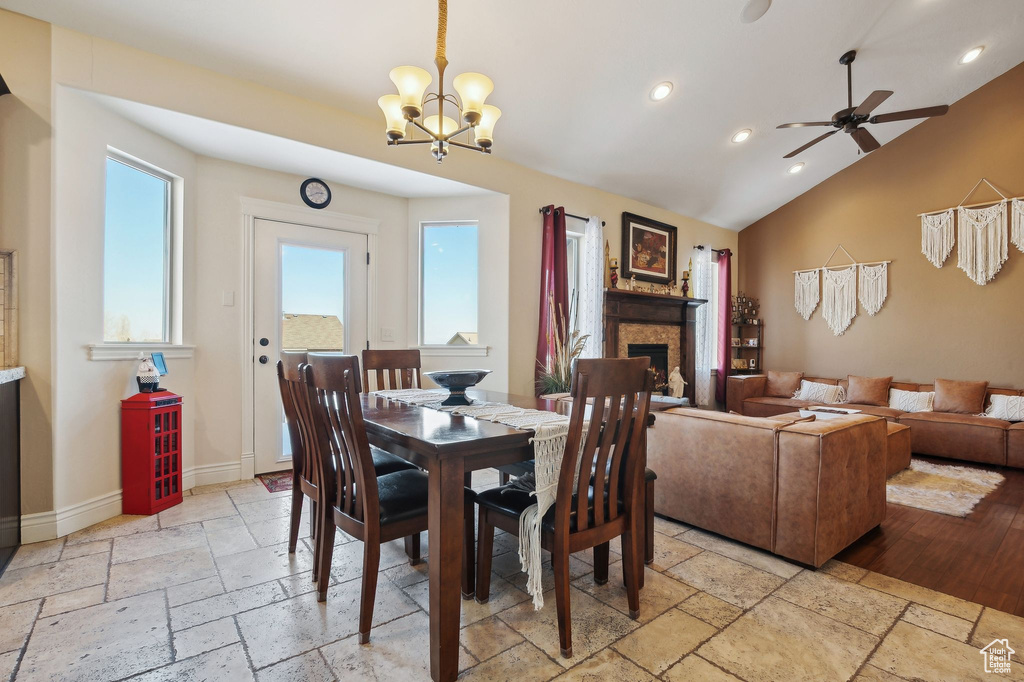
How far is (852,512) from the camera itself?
240 cm

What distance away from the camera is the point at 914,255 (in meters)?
5.52

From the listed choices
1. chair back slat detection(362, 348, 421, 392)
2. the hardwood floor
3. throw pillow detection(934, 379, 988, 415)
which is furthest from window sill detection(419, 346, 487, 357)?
throw pillow detection(934, 379, 988, 415)

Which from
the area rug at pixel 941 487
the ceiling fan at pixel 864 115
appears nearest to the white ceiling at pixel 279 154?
the ceiling fan at pixel 864 115

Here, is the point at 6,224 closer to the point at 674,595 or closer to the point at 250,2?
the point at 250,2

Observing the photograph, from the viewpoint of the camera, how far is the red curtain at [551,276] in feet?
15.0

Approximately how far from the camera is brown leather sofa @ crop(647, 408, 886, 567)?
2182 mm

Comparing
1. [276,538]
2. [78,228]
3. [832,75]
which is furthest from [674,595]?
[832,75]

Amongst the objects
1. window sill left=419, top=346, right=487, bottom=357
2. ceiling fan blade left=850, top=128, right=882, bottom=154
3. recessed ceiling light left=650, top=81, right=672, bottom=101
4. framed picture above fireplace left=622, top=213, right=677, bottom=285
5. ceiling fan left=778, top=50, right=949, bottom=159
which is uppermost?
recessed ceiling light left=650, top=81, right=672, bottom=101

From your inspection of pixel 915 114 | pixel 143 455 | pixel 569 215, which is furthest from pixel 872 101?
pixel 143 455

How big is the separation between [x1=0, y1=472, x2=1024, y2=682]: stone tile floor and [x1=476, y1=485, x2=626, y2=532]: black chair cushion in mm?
419

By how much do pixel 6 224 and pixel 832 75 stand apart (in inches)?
243

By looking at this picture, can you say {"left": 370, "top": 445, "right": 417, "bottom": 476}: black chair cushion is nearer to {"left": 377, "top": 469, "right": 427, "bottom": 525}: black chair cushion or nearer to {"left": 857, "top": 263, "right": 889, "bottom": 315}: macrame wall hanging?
{"left": 377, "top": 469, "right": 427, "bottom": 525}: black chair cushion

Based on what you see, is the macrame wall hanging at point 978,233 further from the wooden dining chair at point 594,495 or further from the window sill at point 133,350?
the window sill at point 133,350

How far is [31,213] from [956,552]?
5189 mm
